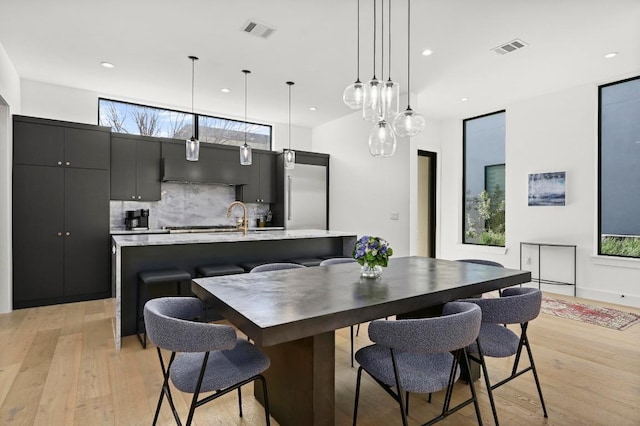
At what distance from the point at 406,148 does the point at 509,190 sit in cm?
199

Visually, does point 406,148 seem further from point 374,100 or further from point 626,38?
point 374,100

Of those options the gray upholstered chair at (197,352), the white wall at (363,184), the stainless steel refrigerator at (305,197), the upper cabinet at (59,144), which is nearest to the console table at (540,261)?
the white wall at (363,184)

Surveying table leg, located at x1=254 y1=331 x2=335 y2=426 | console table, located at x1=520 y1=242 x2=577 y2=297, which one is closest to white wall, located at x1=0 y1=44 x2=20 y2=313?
table leg, located at x1=254 y1=331 x2=335 y2=426

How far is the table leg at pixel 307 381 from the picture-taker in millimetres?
1789

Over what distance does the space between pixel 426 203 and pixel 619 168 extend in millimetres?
2942

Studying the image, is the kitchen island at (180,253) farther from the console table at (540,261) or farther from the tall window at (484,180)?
the tall window at (484,180)

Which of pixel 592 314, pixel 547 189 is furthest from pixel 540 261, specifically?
pixel 592 314

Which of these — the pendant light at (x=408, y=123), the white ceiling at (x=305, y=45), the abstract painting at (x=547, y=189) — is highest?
the white ceiling at (x=305, y=45)

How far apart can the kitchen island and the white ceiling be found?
2.06 meters

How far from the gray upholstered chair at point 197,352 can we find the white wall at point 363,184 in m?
3.97

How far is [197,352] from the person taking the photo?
5.45ft

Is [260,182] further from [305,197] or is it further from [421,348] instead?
[421,348]

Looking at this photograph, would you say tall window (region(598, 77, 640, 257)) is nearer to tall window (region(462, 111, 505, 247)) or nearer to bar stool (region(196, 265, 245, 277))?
tall window (region(462, 111, 505, 247))

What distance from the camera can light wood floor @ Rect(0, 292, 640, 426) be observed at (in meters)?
2.10
